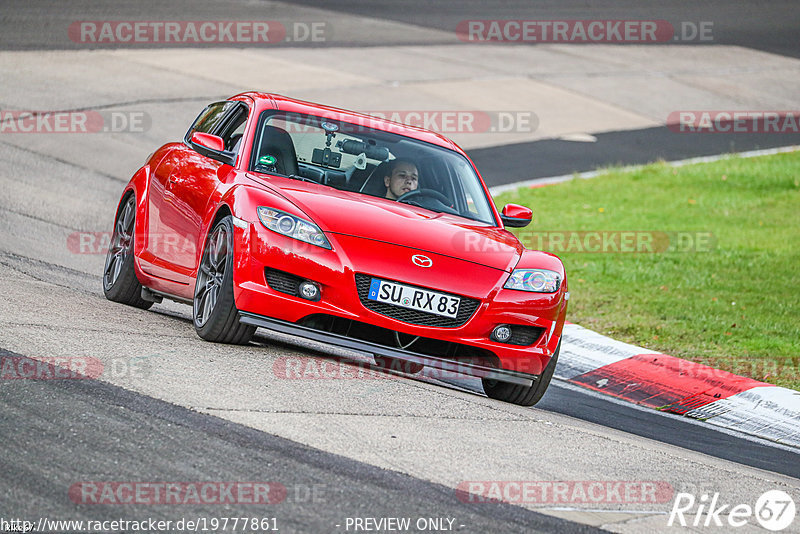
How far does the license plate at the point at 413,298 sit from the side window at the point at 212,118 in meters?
2.70

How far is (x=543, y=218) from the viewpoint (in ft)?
51.1

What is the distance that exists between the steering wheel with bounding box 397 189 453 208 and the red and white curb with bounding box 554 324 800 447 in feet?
6.79

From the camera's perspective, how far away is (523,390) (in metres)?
7.82

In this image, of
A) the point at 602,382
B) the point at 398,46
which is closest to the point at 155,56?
the point at 398,46

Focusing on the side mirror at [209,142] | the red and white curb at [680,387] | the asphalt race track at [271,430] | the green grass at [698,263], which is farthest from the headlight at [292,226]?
the green grass at [698,263]

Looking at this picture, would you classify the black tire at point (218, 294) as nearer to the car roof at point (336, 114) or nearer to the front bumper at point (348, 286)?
the front bumper at point (348, 286)

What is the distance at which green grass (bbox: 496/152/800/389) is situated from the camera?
417 inches

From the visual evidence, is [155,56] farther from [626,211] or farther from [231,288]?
[231,288]

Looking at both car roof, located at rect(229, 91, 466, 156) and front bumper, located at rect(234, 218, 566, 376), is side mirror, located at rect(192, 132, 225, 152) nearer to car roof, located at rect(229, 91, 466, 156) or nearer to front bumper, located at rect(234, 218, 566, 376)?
car roof, located at rect(229, 91, 466, 156)

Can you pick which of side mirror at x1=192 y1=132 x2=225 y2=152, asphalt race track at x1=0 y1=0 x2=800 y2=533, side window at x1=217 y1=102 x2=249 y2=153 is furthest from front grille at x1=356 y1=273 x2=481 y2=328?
side window at x1=217 y1=102 x2=249 y2=153

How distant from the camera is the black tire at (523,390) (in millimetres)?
7660

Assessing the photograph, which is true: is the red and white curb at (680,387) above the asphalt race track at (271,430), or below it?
below

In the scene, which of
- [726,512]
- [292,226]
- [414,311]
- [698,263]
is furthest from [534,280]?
[698,263]

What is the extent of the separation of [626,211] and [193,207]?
30.3 feet
